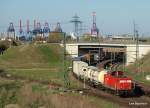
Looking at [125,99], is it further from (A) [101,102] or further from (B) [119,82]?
(A) [101,102]

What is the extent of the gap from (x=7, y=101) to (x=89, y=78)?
13142mm

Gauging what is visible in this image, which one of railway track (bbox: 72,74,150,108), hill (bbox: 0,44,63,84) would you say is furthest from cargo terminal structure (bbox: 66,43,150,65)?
railway track (bbox: 72,74,150,108)

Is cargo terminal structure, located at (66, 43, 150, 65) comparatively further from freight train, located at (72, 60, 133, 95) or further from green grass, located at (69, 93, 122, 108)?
green grass, located at (69, 93, 122, 108)

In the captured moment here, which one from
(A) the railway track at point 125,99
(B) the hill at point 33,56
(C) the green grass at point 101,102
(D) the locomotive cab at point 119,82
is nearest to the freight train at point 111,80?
(D) the locomotive cab at point 119,82

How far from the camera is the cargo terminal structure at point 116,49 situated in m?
102

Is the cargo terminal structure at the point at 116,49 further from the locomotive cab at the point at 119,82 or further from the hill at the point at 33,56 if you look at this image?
the locomotive cab at the point at 119,82

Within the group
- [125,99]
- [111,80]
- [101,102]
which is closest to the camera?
[101,102]

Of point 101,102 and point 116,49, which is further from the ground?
point 116,49

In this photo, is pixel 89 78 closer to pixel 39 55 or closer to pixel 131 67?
pixel 131 67

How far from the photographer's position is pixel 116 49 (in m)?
109

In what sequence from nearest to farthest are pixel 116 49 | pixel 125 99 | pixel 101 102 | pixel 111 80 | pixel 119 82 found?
pixel 101 102 < pixel 125 99 < pixel 119 82 < pixel 111 80 < pixel 116 49


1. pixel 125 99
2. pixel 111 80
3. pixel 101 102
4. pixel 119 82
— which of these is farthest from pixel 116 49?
pixel 101 102

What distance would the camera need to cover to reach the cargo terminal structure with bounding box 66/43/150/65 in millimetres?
102188

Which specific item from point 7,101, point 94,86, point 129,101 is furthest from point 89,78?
point 129,101
